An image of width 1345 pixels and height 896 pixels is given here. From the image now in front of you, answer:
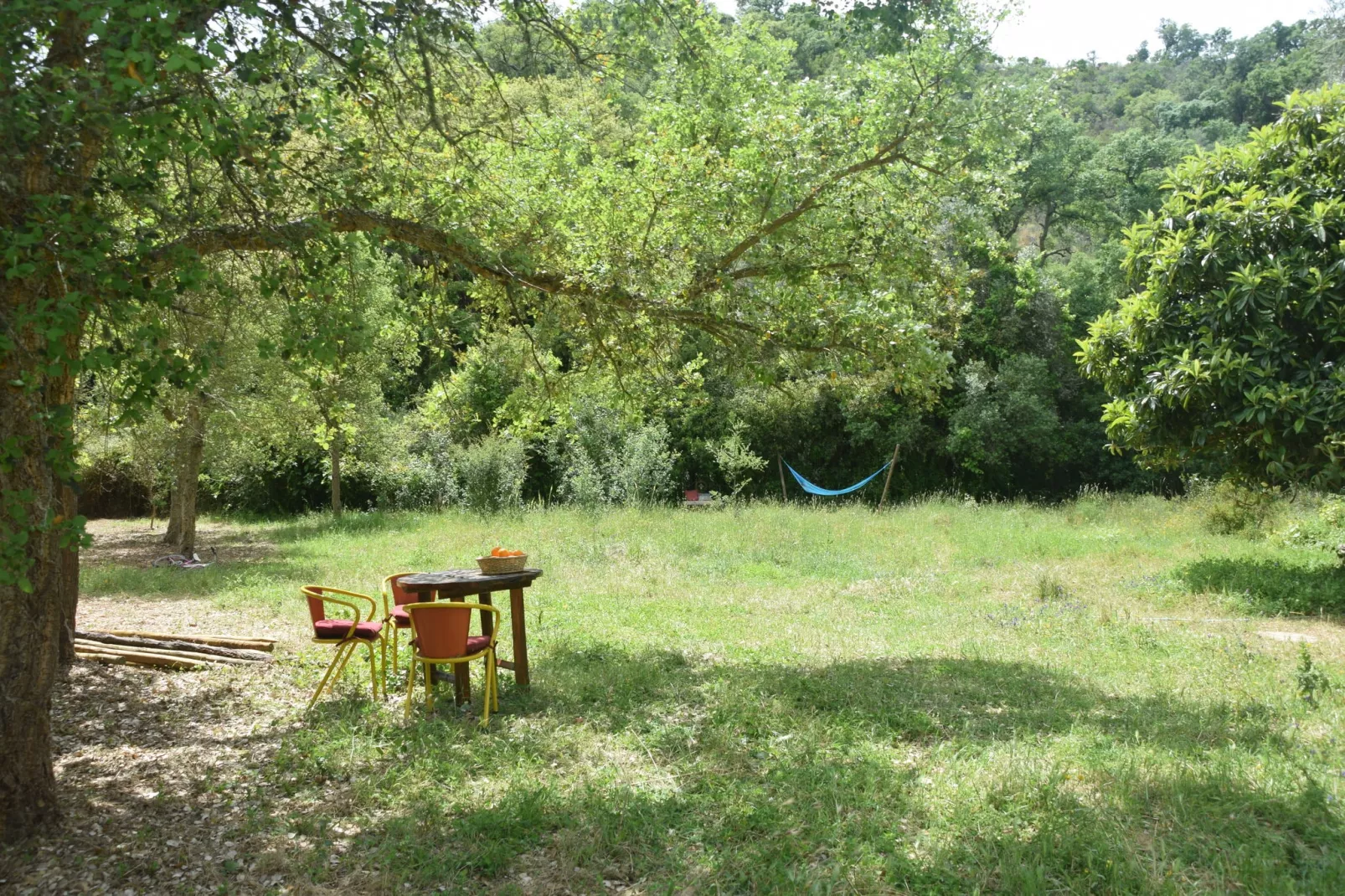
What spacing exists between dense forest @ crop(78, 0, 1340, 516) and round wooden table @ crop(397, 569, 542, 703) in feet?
4.12

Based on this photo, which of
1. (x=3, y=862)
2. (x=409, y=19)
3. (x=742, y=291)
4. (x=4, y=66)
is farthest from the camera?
(x=742, y=291)

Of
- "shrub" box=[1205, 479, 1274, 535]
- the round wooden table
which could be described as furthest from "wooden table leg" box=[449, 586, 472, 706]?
"shrub" box=[1205, 479, 1274, 535]

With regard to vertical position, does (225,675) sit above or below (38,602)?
below

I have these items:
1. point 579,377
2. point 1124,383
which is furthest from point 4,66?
point 1124,383

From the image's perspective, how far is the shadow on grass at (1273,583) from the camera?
25.3 feet

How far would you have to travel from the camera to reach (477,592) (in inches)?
201

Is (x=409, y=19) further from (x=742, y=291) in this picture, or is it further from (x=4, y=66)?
(x=742, y=291)

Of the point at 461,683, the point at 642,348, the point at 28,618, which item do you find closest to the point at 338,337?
the point at 28,618

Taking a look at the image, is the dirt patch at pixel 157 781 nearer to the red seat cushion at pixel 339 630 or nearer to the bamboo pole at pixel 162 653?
the bamboo pole at pixel 162 653

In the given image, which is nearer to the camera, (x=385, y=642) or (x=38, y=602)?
(x=38, y=602)

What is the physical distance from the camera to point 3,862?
3.06 meters

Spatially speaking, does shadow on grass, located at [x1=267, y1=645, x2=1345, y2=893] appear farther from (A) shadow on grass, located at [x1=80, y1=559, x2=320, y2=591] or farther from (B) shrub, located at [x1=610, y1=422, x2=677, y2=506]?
(B) shrub, located at [x1=610, y1=422, x2=677, y2=506]

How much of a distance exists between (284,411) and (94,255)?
9.98m

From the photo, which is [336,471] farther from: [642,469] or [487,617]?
[487,617]
